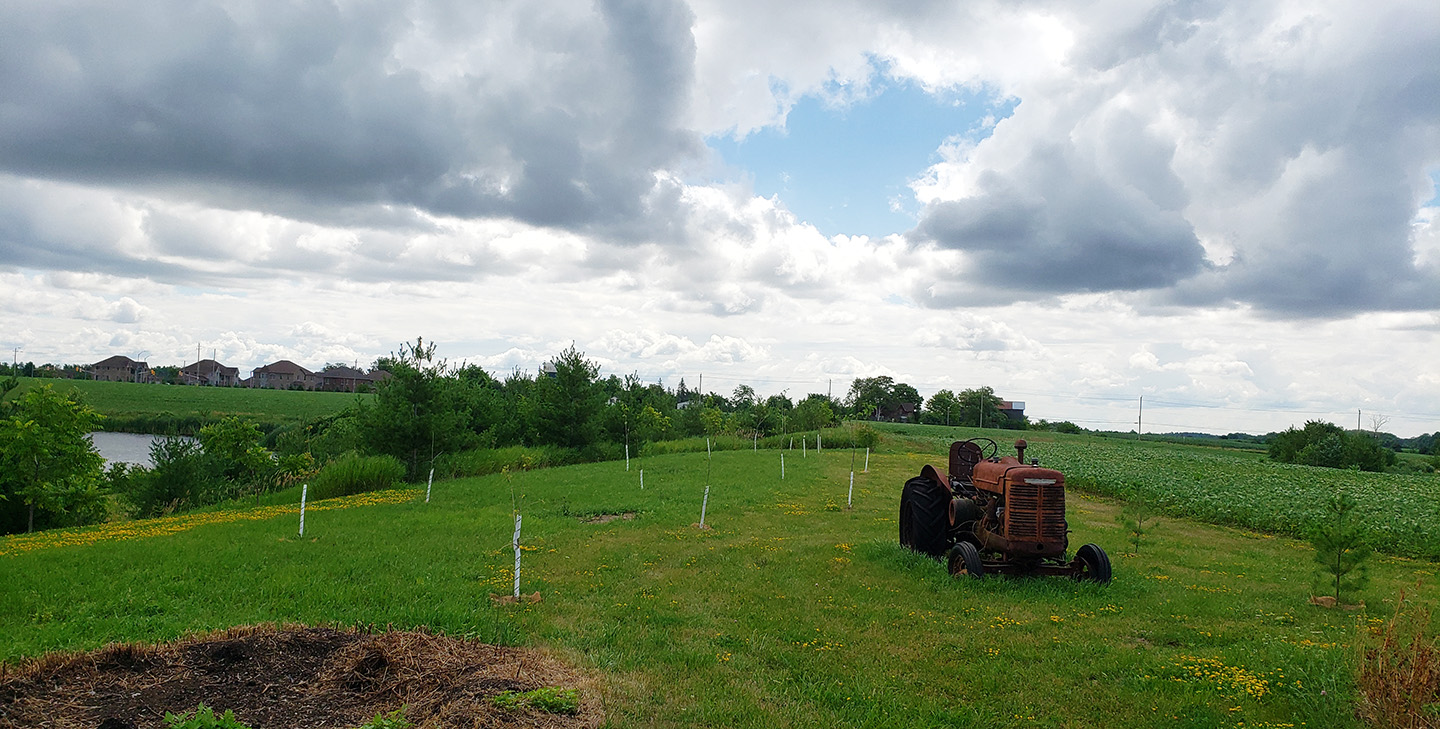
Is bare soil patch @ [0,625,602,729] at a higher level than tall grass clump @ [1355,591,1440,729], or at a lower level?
lower

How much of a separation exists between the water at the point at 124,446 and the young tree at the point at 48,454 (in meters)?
23.9

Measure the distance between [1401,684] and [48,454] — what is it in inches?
979

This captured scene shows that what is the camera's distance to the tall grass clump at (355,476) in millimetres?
23281

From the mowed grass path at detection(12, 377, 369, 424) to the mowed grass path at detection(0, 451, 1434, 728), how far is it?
2368 inches

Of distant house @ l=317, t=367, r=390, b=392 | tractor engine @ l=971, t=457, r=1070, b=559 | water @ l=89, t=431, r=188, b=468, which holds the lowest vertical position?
water @ l=89, t=431, r=188, b=468

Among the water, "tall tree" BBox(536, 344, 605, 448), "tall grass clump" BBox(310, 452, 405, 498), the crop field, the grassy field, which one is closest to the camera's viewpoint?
the crop field

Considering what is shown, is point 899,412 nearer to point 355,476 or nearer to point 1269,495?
point 1269,495

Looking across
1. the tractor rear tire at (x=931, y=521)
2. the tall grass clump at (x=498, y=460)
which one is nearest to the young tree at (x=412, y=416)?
the tall grass clump at (x=498, y=460)

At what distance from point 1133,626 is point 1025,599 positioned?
4.30 ft

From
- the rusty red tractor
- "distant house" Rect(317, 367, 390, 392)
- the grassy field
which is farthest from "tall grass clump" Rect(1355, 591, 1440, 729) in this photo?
"distant house" Rect(317, 367, 390, 392)

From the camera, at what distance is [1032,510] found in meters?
10.4

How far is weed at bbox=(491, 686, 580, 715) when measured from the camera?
5473mm

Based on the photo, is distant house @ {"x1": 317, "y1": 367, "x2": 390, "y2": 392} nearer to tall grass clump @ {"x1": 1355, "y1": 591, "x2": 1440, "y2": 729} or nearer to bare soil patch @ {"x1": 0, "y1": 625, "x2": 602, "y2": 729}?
bare soil patch @ {"x1": 0, "y1": 625, "x2": 602, "y2": 729}

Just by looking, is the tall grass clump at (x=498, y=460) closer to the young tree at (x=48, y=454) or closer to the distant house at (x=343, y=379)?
the young tree at (x=48, y=454)
